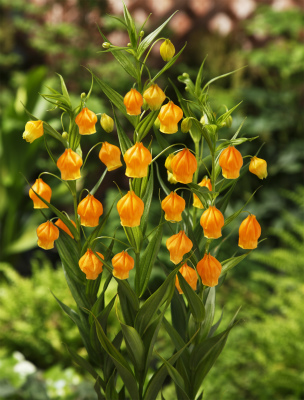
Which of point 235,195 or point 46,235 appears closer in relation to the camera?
point 46,235

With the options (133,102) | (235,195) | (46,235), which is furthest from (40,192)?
(235,195)

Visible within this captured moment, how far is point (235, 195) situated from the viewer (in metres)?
2.91

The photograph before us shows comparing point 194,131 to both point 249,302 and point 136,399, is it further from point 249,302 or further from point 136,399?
point 249,302

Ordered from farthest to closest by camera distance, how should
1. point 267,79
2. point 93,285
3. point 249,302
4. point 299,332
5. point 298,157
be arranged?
1. point 267,79
2. point 298,157
3. point 249,302
4. point 299,332
5. point 93,285

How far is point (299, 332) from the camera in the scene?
1717 millimetres

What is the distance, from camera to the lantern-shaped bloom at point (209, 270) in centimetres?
59

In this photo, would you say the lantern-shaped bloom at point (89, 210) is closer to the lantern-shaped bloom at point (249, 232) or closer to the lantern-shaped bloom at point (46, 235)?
the lantern-shaped bloom at point (46, 235)

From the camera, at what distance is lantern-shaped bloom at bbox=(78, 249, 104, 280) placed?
1.98 ft

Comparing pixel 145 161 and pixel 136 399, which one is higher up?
pixel 145 161

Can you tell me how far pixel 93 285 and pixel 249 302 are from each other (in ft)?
5.69

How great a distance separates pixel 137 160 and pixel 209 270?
151mm

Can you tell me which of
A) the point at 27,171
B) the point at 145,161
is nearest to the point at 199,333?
the point at 145,161

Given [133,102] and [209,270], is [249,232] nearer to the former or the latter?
[209,270]

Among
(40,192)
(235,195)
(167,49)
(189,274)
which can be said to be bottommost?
(235,195)
